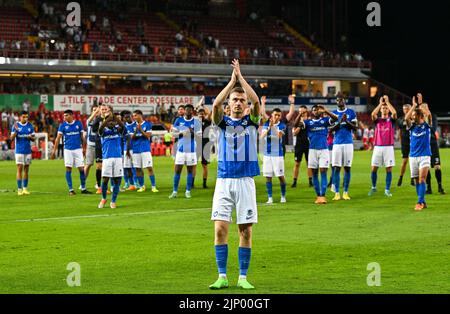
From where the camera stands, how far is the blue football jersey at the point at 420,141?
69.2 ft

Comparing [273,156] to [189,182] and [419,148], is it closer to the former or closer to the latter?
[189,182]

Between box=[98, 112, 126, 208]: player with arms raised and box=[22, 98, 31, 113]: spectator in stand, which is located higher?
box=[22, 98, 31, 113]: spectator in stand

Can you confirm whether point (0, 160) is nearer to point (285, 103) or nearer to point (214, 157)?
point (214, 157)

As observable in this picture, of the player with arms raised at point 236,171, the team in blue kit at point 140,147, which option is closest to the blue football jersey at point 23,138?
the team in blue kit at point 140,147

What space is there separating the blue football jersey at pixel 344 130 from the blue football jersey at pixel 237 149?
1300 centimetres

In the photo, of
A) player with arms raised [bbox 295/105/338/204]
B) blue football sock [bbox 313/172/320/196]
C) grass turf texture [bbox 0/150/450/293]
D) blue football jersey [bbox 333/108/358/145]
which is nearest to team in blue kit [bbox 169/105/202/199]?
grass turf texture [bbox 0/150/450/293]

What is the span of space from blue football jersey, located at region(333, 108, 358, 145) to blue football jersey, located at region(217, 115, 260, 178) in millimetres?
13001

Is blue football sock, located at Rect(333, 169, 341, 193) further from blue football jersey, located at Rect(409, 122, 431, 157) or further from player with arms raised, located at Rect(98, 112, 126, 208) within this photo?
player with arms raised, located at Rect(98, 112, 126, 208)

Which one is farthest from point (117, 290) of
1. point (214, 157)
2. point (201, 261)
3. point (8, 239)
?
point (214, 157)

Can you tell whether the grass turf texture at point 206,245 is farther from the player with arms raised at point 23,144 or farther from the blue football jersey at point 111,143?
the player with arms raised at point 23,144

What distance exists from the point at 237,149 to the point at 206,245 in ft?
14.0

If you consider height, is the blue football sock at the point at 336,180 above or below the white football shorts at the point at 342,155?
below

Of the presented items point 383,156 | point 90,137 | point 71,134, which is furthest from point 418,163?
point 90,137

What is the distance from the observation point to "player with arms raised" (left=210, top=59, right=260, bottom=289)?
11328 millimetres
